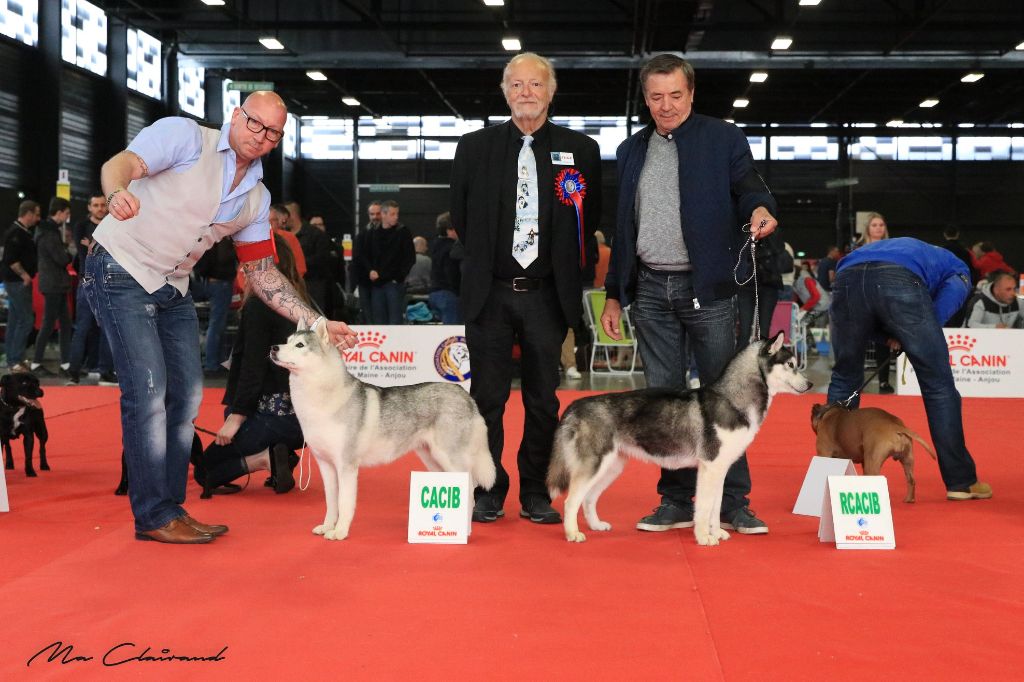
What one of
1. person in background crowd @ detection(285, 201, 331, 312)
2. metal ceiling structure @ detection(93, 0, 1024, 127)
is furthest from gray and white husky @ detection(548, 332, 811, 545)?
metal ceiling structure @ detection(93, 0, 1024, 127)

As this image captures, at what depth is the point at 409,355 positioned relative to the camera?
9.16 metres

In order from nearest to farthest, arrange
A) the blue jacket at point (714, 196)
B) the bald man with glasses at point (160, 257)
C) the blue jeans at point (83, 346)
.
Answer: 1. the bald man with glasses at point (160, 257)
2. the blue jacket at point (714, 196)
3. the blue jeans at point (83, 346)

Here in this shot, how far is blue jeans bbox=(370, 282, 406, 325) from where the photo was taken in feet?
36.9

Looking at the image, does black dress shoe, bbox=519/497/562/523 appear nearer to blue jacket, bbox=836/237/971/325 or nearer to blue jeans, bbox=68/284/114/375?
blue jacket, bbox=836/237/971/325

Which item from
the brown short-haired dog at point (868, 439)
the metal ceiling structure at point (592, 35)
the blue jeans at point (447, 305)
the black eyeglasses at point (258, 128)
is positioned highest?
the metal ceiling structure at point (592, 35)

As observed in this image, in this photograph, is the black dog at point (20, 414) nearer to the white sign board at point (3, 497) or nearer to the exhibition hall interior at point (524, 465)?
the exhibition hall interior at point (524, 465)

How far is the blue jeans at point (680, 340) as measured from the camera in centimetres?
396

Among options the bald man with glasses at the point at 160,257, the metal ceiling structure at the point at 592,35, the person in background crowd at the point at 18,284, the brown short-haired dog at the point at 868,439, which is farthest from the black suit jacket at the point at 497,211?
the metal ceiling structure at the point at 592,35

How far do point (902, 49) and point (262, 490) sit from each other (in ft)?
56.5

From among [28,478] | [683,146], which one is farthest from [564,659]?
[28,478]

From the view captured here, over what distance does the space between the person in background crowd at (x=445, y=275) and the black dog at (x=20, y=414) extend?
6.16m

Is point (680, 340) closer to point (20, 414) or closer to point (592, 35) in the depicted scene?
point (20, 414)

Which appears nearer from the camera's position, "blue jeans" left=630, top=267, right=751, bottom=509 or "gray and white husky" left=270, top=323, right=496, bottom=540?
"gray and white husky" left=270, top=323, right=496, bottom=540

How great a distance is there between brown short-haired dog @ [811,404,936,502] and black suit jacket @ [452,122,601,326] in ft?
4.86
